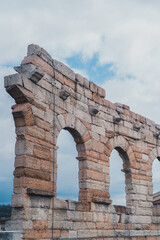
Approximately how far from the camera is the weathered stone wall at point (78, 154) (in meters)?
7.47

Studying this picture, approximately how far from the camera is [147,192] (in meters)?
11.9

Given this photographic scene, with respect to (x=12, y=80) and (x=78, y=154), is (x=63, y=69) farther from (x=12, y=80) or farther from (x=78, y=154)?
(x=78, y=154)

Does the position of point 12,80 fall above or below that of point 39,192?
above

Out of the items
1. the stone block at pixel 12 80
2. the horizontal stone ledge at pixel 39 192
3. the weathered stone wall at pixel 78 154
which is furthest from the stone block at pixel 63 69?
the horizontal stone ledge at pixel 39 192

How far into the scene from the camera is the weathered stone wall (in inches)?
294

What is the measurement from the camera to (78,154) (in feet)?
31.7

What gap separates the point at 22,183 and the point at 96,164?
124 inches

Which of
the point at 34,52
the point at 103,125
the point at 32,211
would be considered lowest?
the point at 32,211

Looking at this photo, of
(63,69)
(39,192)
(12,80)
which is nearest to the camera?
(39,192)

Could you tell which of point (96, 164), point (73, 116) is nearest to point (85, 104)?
point (73, 116)

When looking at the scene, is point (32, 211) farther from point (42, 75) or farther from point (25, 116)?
point (42, 75)

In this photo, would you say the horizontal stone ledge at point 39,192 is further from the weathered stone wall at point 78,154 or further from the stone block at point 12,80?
the stone block at point 12,80

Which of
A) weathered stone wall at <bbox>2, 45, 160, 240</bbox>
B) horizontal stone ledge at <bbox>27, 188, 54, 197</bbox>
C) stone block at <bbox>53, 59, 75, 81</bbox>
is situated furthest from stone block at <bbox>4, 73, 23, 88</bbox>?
horizontal stone ledge at <bbox>27, 188, 54, 197</bbox>

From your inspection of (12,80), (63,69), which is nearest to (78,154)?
(63,69)
